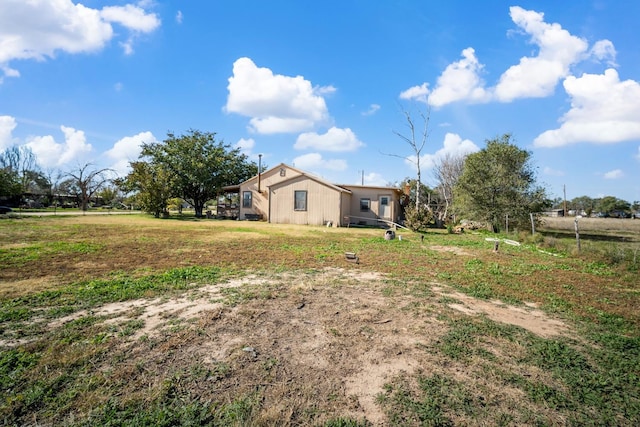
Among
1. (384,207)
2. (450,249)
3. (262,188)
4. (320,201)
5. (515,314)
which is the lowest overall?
(515,314)

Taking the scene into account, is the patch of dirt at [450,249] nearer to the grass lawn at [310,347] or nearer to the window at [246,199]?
the grass lawn at [310,347]

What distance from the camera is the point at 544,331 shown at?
411 centimetres

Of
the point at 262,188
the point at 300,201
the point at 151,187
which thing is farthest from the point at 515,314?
the point at 151,187

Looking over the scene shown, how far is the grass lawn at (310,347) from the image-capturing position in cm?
244

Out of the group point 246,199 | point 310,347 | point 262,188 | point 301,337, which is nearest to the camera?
point 310,347

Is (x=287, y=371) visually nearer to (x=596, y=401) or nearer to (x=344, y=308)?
(x=344, y=308)

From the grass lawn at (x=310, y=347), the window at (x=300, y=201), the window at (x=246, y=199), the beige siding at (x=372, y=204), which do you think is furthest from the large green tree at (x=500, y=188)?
the window at (x=246, y=199)

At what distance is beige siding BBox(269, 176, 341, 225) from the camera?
68.9 ft

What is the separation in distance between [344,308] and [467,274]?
4.09m

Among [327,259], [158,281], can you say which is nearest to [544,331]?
[327,259]

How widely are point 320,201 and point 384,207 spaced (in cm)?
493

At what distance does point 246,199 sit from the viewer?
2534 cm

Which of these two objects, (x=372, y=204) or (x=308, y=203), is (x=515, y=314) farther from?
(x=372, y=204)

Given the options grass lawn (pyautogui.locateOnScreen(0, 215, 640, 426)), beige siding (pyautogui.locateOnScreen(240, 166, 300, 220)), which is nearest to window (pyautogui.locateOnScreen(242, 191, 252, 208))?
beige siding (pyautogui.locateOnScreen(240, 166, 300, 220))
